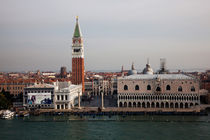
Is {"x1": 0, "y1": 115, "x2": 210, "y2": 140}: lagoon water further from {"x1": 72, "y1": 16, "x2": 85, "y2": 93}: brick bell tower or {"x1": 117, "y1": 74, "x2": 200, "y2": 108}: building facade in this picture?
{"x1": 72, "y1": 16, "x2": 85, "y2": 93}: brick bell tower

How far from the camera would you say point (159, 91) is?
3406 centimetres

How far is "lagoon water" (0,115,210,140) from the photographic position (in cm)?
2247

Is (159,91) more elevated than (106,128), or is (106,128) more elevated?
(159,91)

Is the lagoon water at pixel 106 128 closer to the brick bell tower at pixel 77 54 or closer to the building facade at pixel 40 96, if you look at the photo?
the building facade at pixel 40 96

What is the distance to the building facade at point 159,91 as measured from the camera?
3334 centimetres

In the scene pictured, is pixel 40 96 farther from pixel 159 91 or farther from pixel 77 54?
pixel 159 91

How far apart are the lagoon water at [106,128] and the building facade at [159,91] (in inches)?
182

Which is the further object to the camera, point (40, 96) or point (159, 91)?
point (40, 96)

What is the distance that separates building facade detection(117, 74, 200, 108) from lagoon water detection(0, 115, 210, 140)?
4.62 m

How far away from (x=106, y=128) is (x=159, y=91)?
37.0 feet

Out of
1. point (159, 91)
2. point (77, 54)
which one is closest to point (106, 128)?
point (159, 91)

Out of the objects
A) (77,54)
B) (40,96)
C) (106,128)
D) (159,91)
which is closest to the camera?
(106,128)

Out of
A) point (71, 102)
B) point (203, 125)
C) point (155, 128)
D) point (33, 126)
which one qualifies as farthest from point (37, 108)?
point (203, 125)

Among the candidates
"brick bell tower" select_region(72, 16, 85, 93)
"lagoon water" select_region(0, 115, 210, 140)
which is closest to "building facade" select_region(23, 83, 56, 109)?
"lagoon water" select_region(0, 115, 210, 140)
